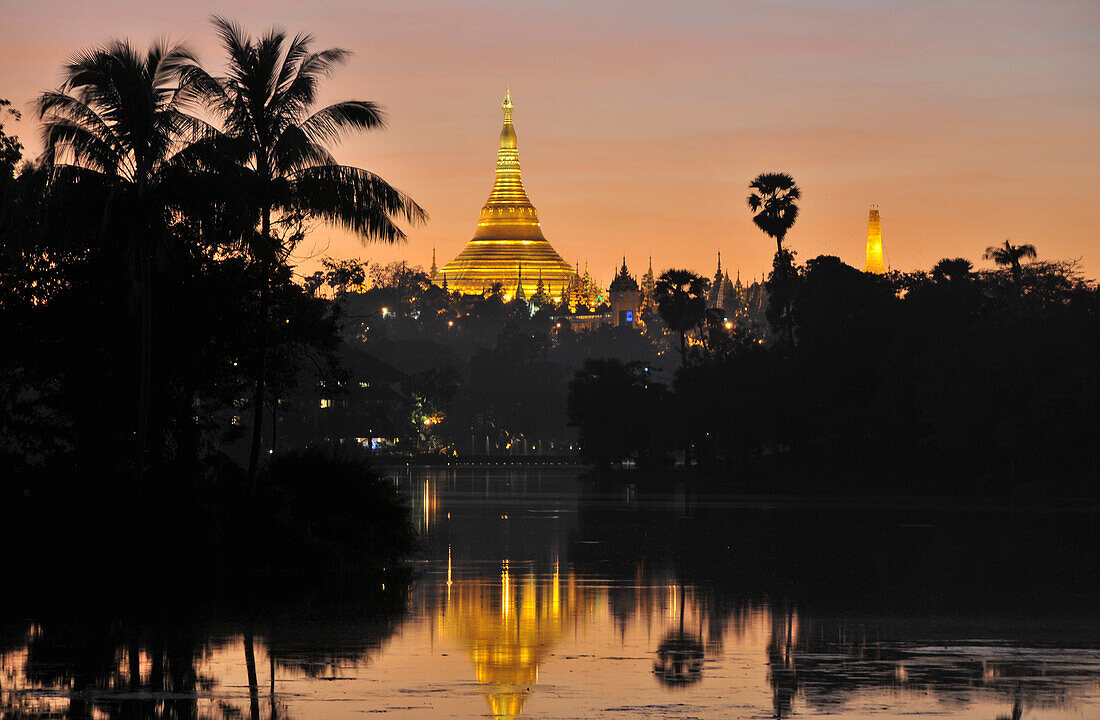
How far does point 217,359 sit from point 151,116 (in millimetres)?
4315

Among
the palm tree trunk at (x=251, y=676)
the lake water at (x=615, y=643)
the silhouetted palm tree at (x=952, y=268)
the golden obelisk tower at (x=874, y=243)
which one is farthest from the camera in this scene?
the golden obelisk tower at (x=874, y=243)

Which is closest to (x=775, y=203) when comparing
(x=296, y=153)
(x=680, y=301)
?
(x=680, y=301)

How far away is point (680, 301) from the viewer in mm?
101125

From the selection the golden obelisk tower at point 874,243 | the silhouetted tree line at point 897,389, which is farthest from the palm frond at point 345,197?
the golden obelisk tower at point 874,243

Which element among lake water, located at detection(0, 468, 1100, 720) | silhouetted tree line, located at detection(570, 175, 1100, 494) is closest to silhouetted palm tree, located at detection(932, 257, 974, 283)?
silhouetted tree line, located at detection(570, 175, 1100, 494)

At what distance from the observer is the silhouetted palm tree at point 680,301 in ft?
330

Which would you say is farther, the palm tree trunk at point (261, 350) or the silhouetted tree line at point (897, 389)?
the silhouetted tree line at point (897, 389)

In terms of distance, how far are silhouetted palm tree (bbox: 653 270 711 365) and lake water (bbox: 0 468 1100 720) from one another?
216ft

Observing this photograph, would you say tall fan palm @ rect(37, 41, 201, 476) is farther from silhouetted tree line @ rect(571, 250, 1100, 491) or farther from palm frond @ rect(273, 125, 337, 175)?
silhouetted tree line @ rect(571, 250, 1100, 491)

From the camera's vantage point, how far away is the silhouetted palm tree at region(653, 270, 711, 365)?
100688mm

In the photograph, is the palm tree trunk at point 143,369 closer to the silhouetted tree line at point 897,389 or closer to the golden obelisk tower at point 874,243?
the silhouetted tree line at point 897,389

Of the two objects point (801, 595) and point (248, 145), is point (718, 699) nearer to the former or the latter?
point (801, 595)

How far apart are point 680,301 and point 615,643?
82783mm

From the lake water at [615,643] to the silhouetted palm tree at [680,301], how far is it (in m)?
65.9
